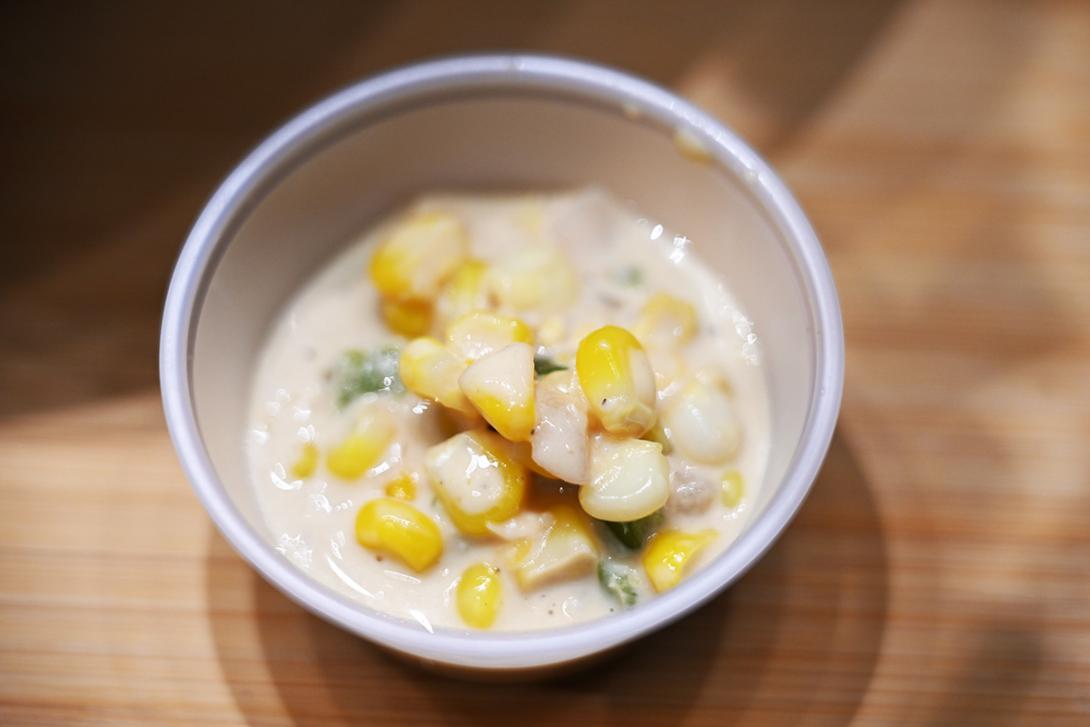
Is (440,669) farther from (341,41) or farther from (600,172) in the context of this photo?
(341,41)

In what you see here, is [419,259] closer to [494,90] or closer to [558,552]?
[494,90]

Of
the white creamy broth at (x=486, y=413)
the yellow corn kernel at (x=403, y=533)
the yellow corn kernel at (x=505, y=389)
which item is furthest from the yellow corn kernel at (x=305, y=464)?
the yellow corn kernel at (x=505, y=389)

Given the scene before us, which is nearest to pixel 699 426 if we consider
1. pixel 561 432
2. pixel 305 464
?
pixel 561 432

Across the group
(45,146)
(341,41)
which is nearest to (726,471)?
(341,41)

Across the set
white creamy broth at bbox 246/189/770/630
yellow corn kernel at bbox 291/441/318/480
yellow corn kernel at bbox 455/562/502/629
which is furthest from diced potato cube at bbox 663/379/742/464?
yellow corn kernel at bbox 291/441/318/480

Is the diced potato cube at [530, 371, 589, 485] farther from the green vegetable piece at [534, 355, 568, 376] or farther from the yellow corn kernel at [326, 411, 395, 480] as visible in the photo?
the yellow corn kernel at [326, 411, 395, 480]

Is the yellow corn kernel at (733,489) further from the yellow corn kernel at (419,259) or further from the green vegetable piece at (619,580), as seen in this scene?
the yellow corn kernel at (419,259)
